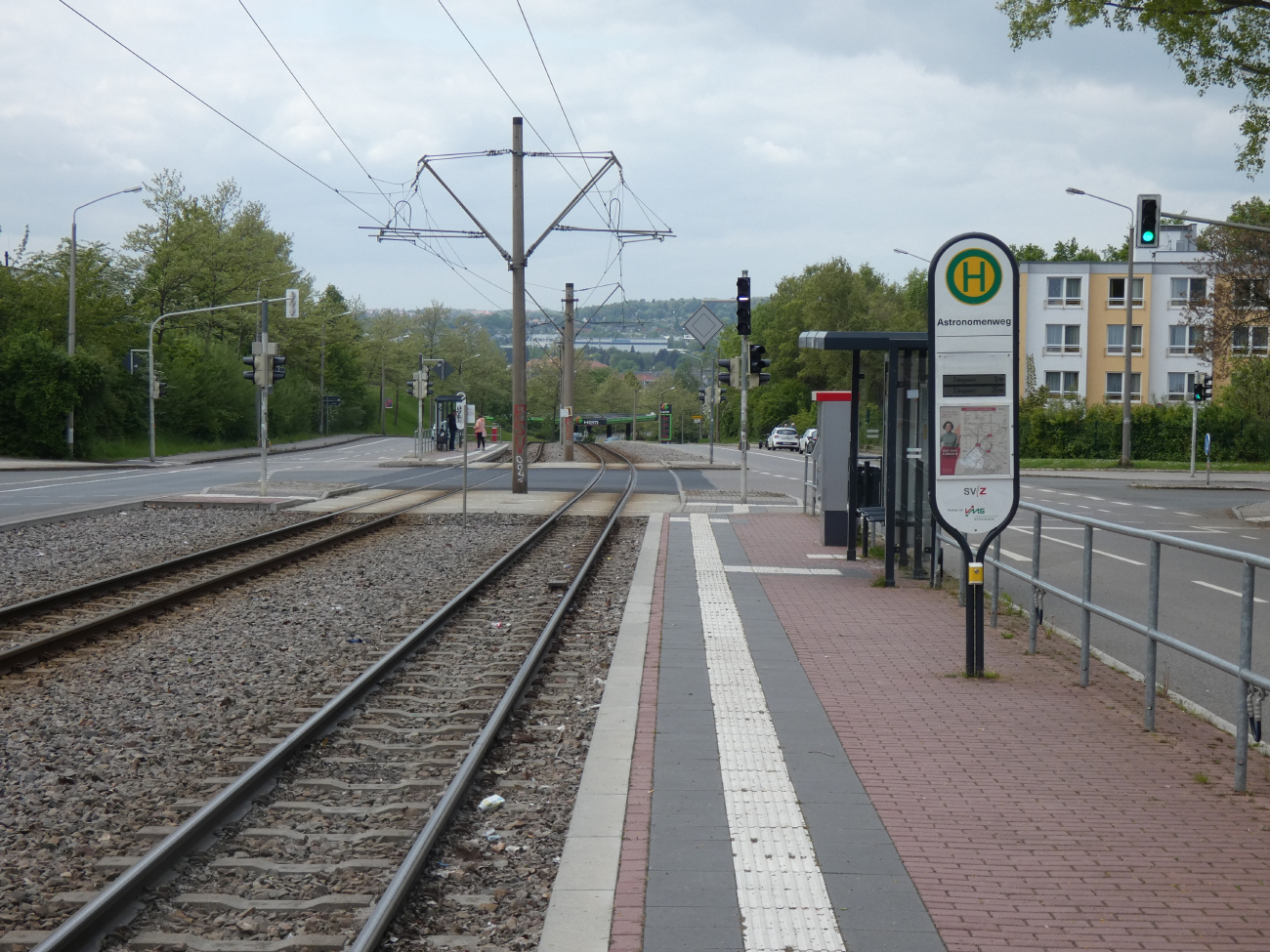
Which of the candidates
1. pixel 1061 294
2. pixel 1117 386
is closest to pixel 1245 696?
pixel 1061 294

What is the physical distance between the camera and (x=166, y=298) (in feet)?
213

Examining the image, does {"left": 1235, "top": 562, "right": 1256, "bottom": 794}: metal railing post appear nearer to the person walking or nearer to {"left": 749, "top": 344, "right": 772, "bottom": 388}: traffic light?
{"left": 749, "top": 344, "right": 772, "bottom": 388}: traffic light

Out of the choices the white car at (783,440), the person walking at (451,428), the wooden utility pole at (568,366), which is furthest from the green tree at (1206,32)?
the white car at (783,440)

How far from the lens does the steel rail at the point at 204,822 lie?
159 inches

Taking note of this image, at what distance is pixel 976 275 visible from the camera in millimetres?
7965

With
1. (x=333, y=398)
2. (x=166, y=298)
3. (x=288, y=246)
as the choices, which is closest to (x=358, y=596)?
(x=166, y=298)

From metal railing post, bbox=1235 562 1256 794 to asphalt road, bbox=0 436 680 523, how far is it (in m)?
18.7

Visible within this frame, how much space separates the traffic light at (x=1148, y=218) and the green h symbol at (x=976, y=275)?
14883mm

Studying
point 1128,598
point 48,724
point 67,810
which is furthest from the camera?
point 1128,598

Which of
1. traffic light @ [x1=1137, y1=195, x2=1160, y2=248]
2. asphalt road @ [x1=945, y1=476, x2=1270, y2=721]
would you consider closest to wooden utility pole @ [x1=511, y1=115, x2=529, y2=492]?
traffic light @ [x1=1137, y1=195, x2=1160, y2=248]

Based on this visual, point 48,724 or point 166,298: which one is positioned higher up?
point 166,298

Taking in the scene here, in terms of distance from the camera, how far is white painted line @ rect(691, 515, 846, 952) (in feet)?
13.0

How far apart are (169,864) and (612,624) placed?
19.4ft

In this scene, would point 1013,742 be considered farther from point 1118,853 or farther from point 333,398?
point 333,398
